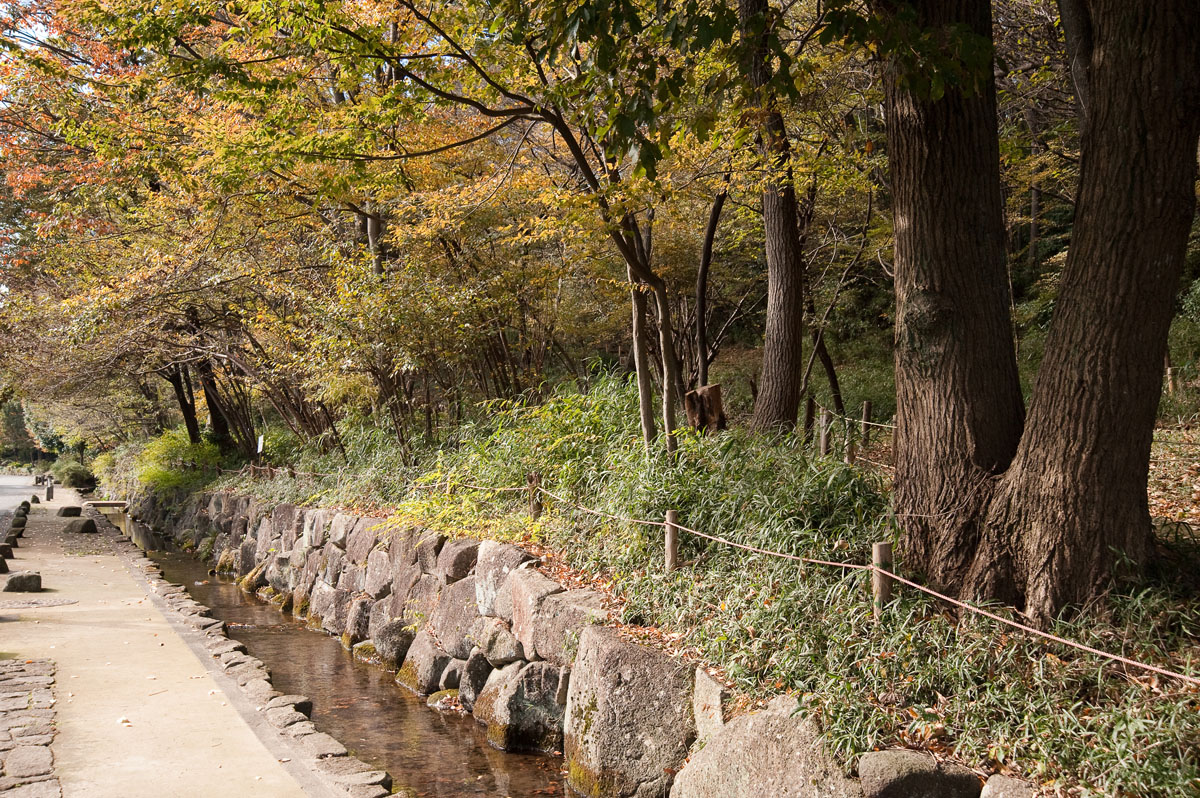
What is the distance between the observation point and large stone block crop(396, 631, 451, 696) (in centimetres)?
841

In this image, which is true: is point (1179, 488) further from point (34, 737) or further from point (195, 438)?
point (195, 438)

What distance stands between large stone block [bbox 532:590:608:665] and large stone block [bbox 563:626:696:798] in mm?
321

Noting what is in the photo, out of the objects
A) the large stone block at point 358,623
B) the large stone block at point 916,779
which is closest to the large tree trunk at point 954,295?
the large stone block at point 916,779

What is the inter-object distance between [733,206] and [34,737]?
34.4 feet

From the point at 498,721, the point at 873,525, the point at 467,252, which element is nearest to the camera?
the point at 873,525

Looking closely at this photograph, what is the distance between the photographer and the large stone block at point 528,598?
7.07 metres

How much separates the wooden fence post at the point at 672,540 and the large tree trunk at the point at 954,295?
1797mm

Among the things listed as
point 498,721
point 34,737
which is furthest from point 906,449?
point 34,737

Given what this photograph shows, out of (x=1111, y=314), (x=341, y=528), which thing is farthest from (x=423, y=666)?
(x=1111, y=314)

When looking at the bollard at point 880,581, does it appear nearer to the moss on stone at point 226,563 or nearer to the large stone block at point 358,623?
the large stone block at point 358,623

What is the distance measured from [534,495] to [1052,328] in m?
5.26

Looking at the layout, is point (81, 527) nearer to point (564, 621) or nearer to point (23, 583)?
point (23, 583)

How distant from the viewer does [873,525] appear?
18.4ft

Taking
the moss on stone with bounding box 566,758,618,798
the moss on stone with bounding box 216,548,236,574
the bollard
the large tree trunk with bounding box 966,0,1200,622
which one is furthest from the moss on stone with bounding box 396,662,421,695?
the moss on stone with bounding box 216,548,236,574
